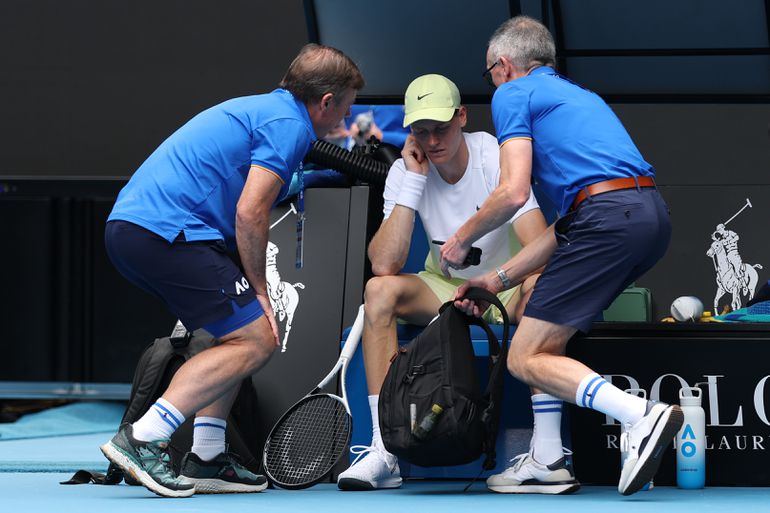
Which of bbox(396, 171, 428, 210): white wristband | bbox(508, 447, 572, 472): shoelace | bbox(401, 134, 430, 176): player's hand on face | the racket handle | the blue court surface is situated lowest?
the blue court surface

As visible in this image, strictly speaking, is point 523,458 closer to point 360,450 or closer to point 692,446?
point 692,446

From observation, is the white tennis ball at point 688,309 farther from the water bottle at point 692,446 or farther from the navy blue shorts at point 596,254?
the navy blue shorts at point 596,254

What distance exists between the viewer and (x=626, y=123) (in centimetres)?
703

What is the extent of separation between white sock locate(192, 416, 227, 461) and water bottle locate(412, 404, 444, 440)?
66 centimetres

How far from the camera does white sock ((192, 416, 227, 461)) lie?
12.4ft

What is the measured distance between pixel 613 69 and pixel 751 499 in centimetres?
250

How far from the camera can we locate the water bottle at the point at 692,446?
3.79m

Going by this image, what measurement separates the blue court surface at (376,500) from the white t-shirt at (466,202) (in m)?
0.79

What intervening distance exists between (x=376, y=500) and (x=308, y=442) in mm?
608

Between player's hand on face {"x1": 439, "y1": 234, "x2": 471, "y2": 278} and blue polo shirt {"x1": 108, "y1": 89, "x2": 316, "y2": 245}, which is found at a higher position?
blue polo shirt {"x1": 108, "y1": 89, "x2": 316, "y2": 245}

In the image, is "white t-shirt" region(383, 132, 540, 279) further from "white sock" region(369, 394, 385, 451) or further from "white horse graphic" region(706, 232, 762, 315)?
"white horse graphic" region(706, 232, 762, 315)

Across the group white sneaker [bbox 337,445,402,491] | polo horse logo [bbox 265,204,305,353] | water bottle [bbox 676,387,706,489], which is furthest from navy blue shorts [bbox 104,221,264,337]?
water bottle [bbox 676,387,706,489]

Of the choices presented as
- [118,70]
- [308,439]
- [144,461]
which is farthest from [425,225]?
[118,70]

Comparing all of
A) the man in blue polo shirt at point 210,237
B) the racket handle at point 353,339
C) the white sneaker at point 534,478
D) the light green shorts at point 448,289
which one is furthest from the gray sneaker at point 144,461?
the light green shorts at point 448,289
